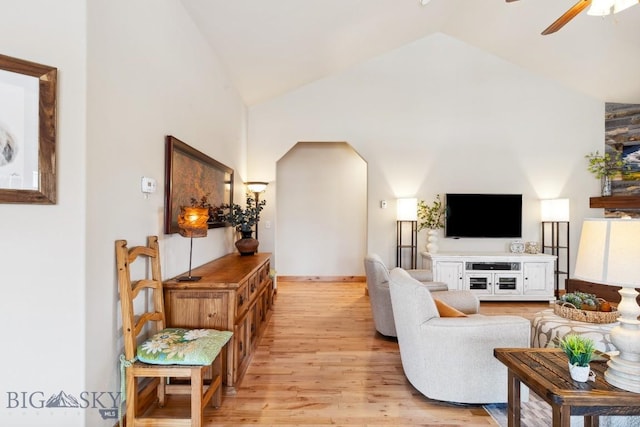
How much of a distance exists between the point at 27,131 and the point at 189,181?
136 centimetres

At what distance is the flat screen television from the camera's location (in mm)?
5469

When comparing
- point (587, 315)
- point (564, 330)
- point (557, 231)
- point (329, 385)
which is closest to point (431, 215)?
point (557, 231)

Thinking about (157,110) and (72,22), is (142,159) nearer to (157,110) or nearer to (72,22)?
(157,110)

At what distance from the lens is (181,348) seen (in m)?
1.85

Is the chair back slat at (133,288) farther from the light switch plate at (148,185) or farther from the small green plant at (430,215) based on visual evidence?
the small green plant at (430,215)

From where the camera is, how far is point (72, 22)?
1.61 meters

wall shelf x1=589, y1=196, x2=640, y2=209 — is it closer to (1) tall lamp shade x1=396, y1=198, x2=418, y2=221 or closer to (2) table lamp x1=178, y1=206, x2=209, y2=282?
(1) tall lamp shade x1=396, y1=198, x2=418, y2=221

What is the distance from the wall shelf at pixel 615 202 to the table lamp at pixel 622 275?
4956 mm

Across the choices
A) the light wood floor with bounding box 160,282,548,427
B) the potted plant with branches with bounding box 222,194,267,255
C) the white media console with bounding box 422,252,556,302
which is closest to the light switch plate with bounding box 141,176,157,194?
the light wood floor with bounding box 160,282,548,427

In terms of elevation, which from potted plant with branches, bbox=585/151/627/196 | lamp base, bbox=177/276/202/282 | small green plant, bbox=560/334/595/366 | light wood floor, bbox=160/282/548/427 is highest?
potted plant with branches, bbox=585/151/627/196

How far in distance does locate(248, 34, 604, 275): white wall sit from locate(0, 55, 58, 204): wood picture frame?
158 inches

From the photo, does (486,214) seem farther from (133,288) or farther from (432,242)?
(133,288)

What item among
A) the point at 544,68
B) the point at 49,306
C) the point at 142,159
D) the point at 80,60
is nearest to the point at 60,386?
the point at 49,306

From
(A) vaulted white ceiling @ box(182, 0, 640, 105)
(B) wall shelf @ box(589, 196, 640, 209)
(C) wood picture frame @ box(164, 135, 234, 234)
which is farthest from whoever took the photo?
(B) wall shelf @ box(589, 196, 640, 209)
